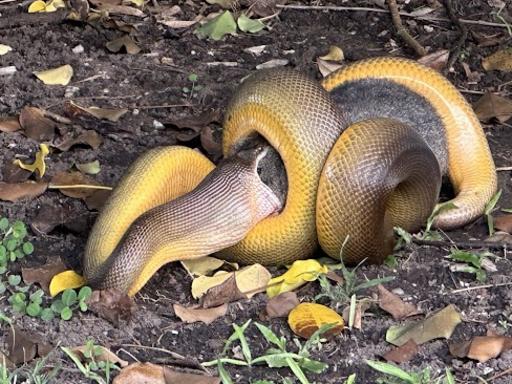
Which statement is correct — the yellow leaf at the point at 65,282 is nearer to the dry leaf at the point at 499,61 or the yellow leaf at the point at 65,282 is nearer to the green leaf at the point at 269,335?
the green leaf at the point at 269,335

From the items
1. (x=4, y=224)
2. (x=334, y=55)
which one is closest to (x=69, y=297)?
(x=4, y=224)

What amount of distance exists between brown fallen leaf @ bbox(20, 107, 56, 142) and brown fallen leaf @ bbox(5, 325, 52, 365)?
155cm

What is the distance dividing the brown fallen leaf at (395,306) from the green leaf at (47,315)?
3.70ft

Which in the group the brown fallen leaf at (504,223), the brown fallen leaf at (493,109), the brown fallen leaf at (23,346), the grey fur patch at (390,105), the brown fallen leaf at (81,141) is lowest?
the brown fallen leaf at (504,223)

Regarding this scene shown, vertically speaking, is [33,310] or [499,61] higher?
[33,310]

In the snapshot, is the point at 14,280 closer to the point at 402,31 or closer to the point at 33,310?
the point at 33,310

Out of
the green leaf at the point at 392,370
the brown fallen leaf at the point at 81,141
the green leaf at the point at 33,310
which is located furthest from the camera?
the brown fallen leaf at the point at 81,141

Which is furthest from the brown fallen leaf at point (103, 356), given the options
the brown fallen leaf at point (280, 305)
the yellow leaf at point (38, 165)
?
the yellow leaf at point (38, 165)

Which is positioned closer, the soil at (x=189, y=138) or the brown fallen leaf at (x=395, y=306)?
the soil at (x=189, y=138)

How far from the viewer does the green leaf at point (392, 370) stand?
3.30 m

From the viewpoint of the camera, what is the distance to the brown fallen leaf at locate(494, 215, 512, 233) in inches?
174

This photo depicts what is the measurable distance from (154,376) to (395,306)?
904mm

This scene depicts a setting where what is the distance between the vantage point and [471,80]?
18.5 ft

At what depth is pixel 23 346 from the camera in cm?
345
